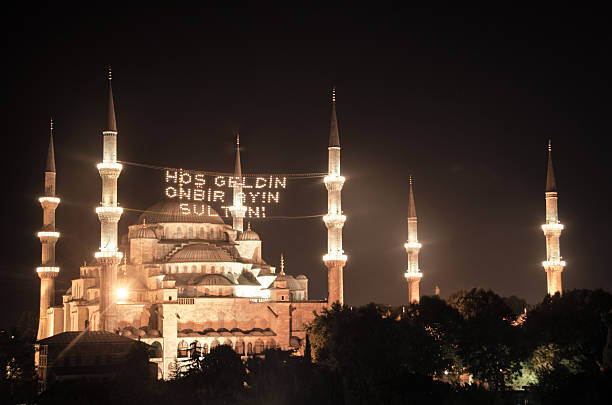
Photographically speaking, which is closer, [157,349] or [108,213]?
[108,213]

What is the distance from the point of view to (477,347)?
4066 centimetres

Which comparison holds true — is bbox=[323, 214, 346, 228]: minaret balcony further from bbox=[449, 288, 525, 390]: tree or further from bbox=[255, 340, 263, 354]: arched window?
bbox=[449, 288, 525, 390]: tree

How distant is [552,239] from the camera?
5656cm

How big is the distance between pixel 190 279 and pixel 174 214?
5661 millimetres

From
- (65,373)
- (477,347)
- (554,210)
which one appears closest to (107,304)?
(65,373)

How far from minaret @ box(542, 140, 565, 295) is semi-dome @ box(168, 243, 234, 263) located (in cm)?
1703

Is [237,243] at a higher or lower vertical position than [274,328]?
higher

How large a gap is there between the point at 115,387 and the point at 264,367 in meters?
5.56

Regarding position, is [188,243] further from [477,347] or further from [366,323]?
[477,347]

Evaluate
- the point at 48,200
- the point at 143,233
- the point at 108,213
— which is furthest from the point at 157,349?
the point at 48,200

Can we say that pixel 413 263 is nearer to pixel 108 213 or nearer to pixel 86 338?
pixel 108 213

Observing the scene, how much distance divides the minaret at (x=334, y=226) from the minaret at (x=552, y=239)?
11.2 metres

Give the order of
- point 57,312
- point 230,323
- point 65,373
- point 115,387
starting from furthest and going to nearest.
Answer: point 57,312 → point 230,323 → point 65,373 → point 115,387

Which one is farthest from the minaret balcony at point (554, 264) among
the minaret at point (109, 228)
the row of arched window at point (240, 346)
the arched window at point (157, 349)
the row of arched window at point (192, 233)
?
the minaret at point (109, 228)
